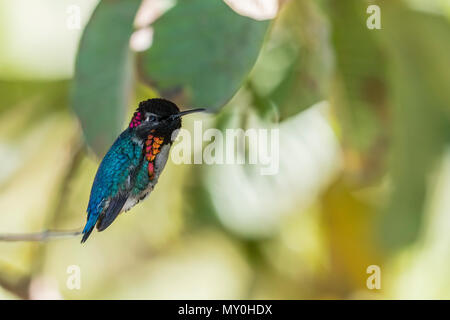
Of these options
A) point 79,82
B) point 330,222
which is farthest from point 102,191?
point 330,222

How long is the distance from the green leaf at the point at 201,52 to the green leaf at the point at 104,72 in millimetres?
40

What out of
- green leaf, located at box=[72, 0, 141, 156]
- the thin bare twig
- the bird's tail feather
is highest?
green leaf, located at box=[72, 0, 141, 156]

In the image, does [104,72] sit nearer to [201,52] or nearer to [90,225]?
[201,52]

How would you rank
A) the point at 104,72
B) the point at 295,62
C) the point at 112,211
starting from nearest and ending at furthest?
the point at 112,211, the point at 104,72, the point at 295,62

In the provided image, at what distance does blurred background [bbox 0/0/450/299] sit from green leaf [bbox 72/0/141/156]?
0.04 feet

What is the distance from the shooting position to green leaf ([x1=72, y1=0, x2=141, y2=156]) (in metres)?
0.92

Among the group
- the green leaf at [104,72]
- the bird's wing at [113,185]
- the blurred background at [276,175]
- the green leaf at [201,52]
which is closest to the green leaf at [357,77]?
the blurred background at [276,175]

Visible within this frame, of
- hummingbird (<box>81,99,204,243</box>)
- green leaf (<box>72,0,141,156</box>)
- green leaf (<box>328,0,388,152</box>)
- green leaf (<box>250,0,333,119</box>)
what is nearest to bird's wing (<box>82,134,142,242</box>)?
hummingbird (<box>81,99,204,243</box>)

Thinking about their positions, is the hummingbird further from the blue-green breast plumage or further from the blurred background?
the blurred background

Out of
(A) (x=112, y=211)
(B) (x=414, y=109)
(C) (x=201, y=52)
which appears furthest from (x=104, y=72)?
(B) (x=414, y=109)

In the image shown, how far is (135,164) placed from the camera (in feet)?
2.61

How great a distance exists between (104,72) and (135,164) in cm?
23

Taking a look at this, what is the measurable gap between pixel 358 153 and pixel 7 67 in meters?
0.65

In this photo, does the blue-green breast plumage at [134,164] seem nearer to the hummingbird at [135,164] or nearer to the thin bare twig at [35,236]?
the hummingbird at [135,164]
